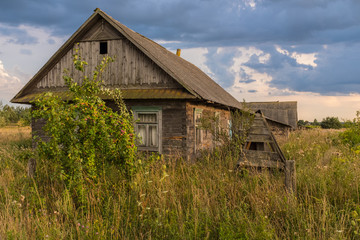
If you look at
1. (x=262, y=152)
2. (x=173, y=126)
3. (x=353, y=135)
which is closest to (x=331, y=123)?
(x=353, y=135)

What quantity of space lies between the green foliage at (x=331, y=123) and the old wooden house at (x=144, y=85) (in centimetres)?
4586

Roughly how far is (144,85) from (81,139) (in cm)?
611

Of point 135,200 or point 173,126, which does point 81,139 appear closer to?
point 135,200

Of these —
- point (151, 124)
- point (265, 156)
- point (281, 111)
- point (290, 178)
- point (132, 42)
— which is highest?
point (132, 42)

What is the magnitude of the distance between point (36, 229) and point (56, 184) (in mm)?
1450

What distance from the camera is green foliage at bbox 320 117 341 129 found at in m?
49.8

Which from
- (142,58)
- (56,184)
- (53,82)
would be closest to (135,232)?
(56,184)

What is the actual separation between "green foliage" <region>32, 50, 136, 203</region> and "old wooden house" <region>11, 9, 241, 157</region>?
4.71 meters

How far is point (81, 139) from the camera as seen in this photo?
16.6 ft

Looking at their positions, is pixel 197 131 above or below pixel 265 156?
above

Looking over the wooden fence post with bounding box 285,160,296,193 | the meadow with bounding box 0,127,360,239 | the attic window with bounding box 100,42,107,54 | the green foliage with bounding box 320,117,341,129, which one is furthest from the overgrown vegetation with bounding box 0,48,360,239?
the green foliage with bounding box 320,117,341,129

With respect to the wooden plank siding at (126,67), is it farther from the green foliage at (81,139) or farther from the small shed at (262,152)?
the green foliage at (81,139)

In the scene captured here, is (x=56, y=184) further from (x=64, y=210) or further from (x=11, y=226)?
(x=11, y=226)

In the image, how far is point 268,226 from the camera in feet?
12.1
